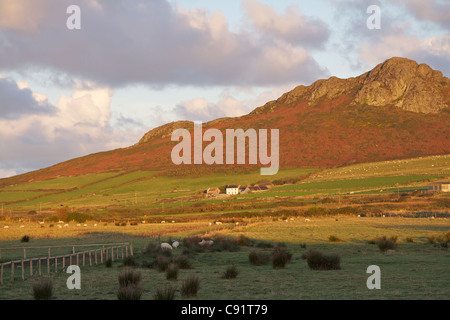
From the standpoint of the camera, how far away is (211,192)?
352 ft

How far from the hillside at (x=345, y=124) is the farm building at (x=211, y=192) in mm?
22415

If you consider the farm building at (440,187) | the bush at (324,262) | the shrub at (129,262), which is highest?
the farm building at (440,187)

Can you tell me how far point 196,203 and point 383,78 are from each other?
95615mm

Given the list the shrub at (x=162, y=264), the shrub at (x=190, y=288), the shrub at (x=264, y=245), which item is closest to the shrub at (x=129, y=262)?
the shrub at (x=162, y=264)

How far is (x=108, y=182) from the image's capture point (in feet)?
420

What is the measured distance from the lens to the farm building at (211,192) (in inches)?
4158

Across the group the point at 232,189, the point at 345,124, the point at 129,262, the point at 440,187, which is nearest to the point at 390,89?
the point at 345,124

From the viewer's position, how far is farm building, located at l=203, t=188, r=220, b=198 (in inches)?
4158

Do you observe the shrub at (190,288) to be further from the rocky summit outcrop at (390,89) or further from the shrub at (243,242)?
the rocky summit outcrop at (390,89)

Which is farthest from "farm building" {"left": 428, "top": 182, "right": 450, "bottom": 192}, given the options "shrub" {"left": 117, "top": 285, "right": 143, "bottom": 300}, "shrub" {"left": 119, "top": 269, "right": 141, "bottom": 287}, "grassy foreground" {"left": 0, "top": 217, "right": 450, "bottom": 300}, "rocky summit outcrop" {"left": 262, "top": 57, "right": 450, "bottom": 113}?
"shrub" {"left": 117, "top": 285, "right": 143, "bottom": 300}

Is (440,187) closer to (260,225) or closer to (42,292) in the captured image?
(260,225)

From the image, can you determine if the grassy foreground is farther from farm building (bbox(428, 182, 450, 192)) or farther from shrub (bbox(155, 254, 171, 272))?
farm building (bbox(428, 182, 450, 192))

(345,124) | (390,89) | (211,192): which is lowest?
(211,192)

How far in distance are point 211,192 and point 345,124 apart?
50.4 metres
